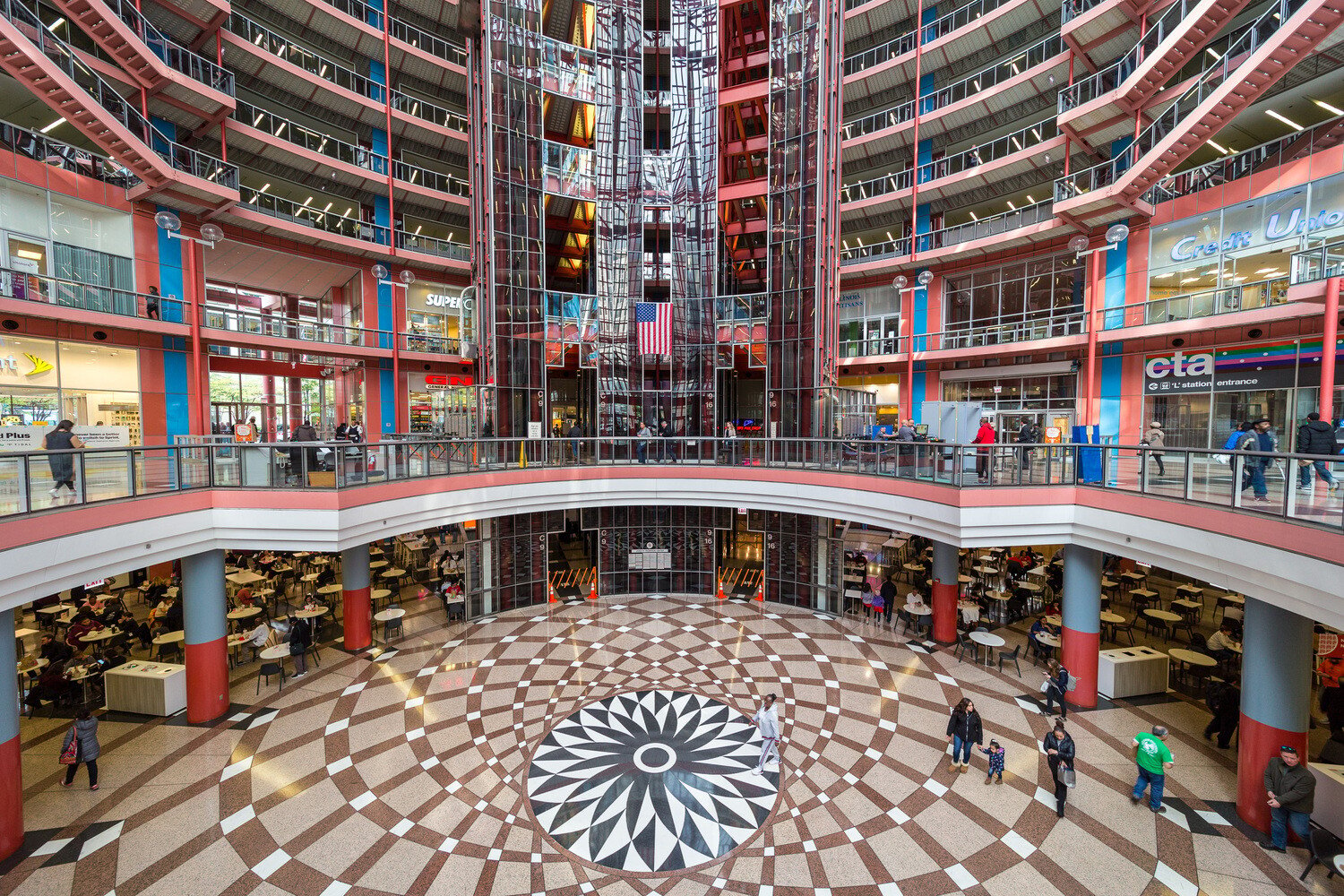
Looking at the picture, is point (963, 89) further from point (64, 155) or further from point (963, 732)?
point (64, 155)

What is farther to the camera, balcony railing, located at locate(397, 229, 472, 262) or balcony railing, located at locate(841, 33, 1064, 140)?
balcony railing, located at locate(397, 229, 472, 262)

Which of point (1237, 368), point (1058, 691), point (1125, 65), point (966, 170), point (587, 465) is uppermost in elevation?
point (1125, 65)

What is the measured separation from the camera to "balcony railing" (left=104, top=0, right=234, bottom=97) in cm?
1662

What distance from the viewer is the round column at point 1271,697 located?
834 cm

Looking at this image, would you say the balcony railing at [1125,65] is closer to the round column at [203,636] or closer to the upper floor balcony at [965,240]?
the upper floor balcony at [965,240]

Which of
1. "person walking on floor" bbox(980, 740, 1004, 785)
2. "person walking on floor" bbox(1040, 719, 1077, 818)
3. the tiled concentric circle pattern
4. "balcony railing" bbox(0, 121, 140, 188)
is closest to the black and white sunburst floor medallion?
the tiled concentric circle pattern

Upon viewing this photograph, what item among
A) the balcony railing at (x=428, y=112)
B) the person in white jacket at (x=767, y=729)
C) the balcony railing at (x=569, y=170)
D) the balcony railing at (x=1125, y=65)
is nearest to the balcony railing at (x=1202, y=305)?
the balcony railing at (x=1125, y=65)

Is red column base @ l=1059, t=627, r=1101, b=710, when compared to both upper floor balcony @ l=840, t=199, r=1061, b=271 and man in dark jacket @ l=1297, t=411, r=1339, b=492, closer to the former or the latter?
man in dark jacket @ l=1297, t=411, r=1339, b=492

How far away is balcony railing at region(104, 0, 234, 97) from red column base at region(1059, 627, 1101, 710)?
29647mm

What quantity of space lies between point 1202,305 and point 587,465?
19.9m

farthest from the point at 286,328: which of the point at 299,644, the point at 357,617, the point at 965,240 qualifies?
the point at 965,240

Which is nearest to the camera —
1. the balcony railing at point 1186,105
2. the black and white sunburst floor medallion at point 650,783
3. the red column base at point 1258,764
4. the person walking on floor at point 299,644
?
the black and white sunburst floor medallion at point 650,783

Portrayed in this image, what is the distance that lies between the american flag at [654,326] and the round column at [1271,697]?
15294 mm

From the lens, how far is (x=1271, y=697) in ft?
27.9
